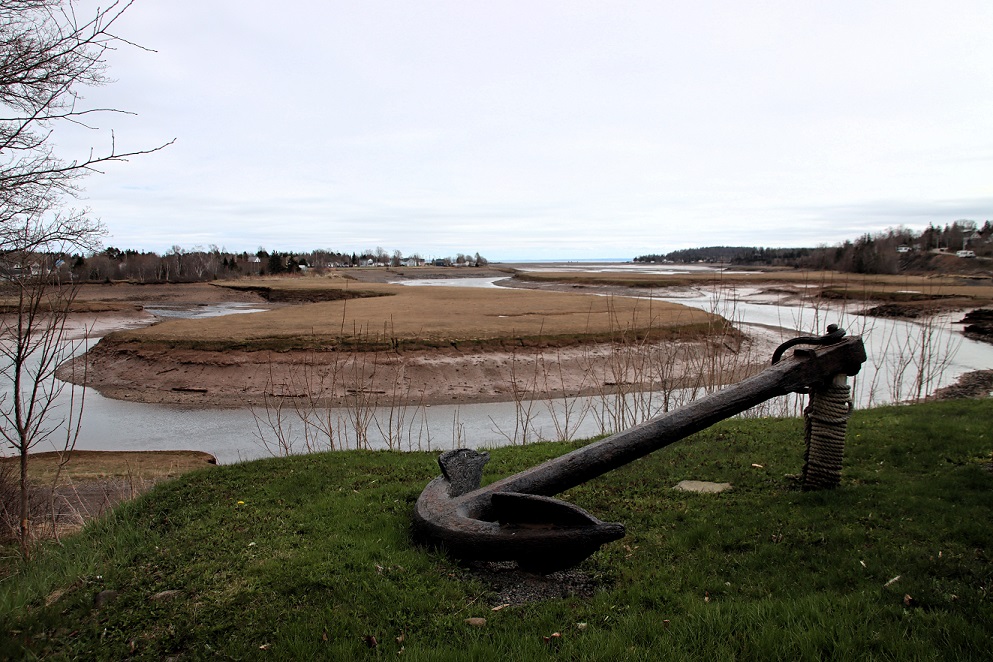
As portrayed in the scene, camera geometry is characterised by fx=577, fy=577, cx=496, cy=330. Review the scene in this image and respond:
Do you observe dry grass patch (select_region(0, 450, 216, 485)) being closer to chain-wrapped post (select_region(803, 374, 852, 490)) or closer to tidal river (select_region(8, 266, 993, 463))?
tidal river (select_region(8, 266, 993, 463))

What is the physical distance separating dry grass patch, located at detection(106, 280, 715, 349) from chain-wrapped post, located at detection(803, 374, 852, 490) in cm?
1162

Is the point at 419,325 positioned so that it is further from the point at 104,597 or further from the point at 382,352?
the point at 104,597

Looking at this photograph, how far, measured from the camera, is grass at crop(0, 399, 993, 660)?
3236 millimetres

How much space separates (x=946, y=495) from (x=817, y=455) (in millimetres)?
990

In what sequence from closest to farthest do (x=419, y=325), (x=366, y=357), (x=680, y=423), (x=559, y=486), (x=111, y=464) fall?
1. (x=559, y=486)
2. (x=680, y=423)
3. (x=111, y=464)
4. (x=366, y=357)
5. (x=419, y=325)

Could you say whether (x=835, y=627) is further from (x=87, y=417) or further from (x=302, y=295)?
(x=302, y=295)

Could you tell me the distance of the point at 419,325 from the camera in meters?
25.2

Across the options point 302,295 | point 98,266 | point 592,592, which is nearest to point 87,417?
point 592,592

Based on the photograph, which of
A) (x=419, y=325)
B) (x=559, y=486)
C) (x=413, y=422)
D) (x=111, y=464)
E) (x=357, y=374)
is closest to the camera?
(x=559, y=486)

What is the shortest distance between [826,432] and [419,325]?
2110 cm

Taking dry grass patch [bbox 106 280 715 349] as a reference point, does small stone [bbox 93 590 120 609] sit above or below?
below

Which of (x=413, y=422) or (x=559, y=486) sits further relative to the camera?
(x=413, y=422)

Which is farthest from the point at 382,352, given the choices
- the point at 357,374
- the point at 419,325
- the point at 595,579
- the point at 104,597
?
the point at 595,579

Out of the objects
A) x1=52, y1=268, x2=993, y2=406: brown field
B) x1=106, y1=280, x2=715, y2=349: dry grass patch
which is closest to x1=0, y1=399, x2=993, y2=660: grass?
x1=52, y1=268, x2=993, y2=406: brown field
